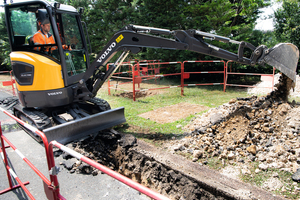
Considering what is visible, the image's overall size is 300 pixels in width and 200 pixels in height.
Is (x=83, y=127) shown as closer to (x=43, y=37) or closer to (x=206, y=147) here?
(x=43, y=37)

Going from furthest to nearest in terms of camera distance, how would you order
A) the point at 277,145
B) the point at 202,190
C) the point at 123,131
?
the point at 123,131 < the point at 277,145 < the point at 202,190

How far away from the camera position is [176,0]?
13.3 m

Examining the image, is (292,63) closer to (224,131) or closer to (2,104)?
(224,131)

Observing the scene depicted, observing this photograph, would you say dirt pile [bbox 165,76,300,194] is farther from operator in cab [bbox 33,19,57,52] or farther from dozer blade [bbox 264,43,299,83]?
operator in cab [bbox 33,19,57,52]

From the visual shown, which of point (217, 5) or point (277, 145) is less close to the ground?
point (217, 5)

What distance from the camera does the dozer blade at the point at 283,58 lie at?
511 cm

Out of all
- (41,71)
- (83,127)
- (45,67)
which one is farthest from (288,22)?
(41,71)

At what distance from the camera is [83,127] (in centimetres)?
516

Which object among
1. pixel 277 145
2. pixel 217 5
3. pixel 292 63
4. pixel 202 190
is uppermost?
pixel 217 5

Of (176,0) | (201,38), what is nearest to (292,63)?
(201,38)

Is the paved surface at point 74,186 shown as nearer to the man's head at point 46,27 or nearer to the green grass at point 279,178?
the green grass at point 279,178

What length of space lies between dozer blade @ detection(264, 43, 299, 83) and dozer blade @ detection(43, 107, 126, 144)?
420 centimetres

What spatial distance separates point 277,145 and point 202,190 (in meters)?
2.00

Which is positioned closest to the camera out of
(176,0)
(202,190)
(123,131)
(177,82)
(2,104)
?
(202,190)
